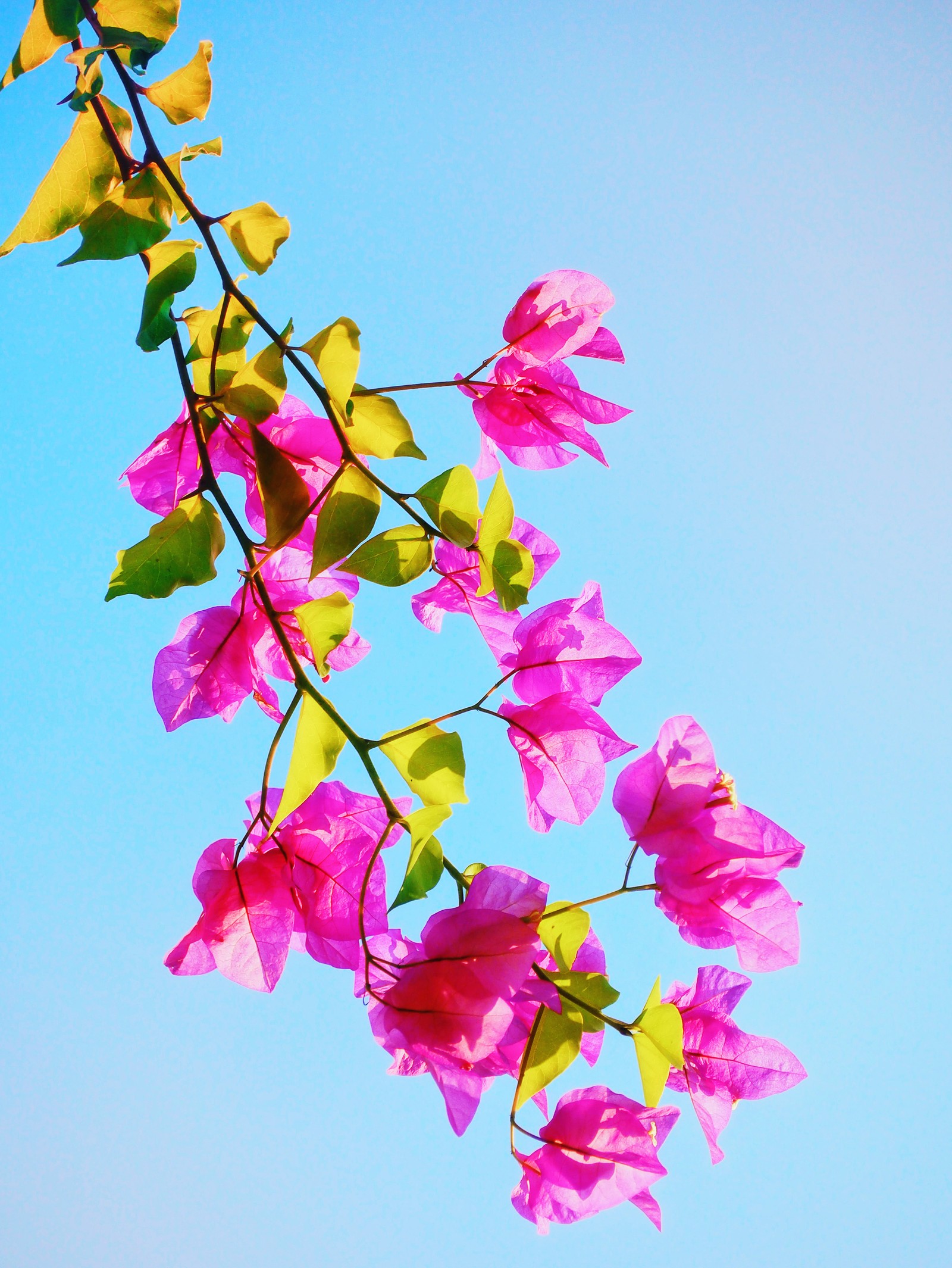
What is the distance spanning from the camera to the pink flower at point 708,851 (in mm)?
421

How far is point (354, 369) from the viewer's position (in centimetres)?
35

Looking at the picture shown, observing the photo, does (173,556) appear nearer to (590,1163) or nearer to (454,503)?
(454,503)

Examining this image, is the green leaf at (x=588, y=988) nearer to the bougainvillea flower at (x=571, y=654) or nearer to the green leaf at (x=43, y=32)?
the bougainvillea flower at (x=571, y=654)

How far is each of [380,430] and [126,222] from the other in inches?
5.5

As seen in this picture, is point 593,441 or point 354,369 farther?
point 593,441

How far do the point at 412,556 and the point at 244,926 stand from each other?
7.6 inches

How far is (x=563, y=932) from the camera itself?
1.19 feet

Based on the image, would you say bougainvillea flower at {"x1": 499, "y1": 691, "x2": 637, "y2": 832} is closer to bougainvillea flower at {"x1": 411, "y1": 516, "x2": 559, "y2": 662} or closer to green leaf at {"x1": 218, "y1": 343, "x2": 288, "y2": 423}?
bougainvillea flower at {"x1": 411, "y1": 516, "x2": 559, "y2": 662}

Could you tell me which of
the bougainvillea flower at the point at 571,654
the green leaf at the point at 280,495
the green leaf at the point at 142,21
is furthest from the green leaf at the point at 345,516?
the green leaf at the point at 142,21

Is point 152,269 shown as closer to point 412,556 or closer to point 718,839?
point 412,556

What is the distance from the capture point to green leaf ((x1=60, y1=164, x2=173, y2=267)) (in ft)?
1.25

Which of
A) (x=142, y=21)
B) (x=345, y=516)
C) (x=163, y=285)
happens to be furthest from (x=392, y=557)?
(x=142, y=21)

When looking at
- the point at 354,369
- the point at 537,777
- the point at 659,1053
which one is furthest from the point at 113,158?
the point at 659,1053

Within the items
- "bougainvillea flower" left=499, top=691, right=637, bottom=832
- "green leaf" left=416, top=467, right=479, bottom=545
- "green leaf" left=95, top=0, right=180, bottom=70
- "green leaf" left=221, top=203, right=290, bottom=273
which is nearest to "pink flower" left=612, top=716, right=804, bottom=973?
"bougainvillea flower" left=499, top=691, right=637, bottom=832
